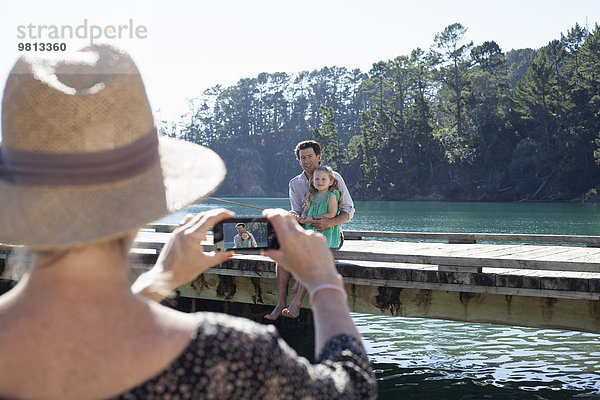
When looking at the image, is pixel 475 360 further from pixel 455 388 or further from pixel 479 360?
pixel 455 388

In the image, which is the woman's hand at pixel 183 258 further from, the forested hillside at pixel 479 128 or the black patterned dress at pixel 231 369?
the forested hillside at pixel 479 128

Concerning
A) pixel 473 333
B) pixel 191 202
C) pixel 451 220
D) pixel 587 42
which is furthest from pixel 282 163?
pixel 191 202

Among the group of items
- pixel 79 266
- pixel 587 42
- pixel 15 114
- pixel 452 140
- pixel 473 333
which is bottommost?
pixel 473 333

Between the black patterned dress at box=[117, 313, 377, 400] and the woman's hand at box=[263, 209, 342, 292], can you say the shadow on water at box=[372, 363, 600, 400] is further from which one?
the black patterned dress at box=[117, 313, 377, 400]

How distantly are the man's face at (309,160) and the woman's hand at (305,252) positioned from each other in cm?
576

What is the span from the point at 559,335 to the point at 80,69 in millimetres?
10722

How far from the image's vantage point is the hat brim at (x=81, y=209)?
1188 mm

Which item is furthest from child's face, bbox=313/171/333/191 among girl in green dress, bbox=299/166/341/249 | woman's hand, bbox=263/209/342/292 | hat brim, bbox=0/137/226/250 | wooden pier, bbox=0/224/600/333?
hat brim, bbox=0/137/226/250

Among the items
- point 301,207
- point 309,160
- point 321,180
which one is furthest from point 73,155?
point 301,207

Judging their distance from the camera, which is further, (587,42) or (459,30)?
(459,30)

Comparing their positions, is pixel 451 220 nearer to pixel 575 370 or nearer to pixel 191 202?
pixel 575 370

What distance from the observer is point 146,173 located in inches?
51.5

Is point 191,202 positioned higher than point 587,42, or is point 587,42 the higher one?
point 587,42

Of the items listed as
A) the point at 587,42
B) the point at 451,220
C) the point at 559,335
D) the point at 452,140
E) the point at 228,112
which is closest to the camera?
the point at 559,335
